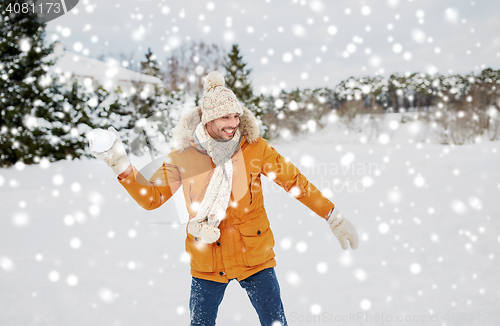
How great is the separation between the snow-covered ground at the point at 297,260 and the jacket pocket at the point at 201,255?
618 mm

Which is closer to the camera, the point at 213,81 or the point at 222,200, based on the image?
the point at 222,200

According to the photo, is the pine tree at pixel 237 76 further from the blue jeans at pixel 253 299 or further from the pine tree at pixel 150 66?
the blue jeans at pixel 253 299

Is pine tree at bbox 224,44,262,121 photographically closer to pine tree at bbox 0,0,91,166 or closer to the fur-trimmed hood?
pine tree at bbox 0,0,91,166

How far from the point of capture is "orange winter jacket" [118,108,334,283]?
6.20 ft

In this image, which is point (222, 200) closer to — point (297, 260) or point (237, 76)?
point (297, 260)

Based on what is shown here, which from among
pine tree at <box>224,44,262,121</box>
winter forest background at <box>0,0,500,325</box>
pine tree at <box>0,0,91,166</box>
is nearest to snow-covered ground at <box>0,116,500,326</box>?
winter forest background at <box>0,0,500,325</box>

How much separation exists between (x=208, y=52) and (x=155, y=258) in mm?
31673

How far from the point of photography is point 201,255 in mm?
1902

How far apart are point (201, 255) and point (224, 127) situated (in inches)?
34.5

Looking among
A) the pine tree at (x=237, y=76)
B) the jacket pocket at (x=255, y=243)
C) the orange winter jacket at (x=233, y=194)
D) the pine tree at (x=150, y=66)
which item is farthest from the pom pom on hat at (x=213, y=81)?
the pine tree at (x=150, y=66)

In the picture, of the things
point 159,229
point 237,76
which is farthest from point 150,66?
point 159,229

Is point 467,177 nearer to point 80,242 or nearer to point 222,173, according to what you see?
point 222,173

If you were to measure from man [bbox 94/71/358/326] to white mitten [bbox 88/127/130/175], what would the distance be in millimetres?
208

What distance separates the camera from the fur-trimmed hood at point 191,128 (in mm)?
1921
